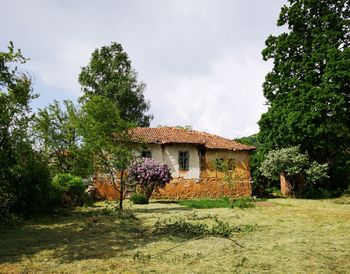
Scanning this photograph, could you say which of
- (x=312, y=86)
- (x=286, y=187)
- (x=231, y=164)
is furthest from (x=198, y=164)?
(x=312, y=86)

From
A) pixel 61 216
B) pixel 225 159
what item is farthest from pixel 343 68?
pixel 61 216

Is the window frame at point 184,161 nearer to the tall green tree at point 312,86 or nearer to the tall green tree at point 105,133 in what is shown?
the tall green tree at point 312,86

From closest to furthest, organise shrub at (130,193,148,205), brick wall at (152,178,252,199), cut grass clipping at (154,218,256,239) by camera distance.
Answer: cut grass clipping at (154,218,256,239), shrub at (130,193,148,205), brick wall at (152,178,252,199)

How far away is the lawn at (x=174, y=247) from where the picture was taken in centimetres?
655

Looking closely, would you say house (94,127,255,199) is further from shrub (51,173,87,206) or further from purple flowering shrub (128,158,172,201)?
shrub (51,173,87,206)

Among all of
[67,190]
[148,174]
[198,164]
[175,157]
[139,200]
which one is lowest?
[139,200]

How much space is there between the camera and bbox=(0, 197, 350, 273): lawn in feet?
21.5

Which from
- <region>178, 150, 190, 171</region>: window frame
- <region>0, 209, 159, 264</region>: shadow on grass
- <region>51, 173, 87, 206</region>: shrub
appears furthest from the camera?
<region>178, 150, 190, 171</region>: window frame

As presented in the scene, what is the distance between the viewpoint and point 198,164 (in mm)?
27734

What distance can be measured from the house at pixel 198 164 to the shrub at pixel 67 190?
334 inches

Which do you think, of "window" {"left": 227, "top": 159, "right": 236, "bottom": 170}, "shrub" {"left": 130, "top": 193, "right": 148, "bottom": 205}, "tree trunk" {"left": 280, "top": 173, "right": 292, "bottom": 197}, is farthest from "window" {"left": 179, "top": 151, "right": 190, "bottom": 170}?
"tree trunk" {"left": 280, "top": 173, "right": 292, "bottom": 197}

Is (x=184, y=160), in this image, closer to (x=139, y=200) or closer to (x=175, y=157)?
(x=175, y=157)

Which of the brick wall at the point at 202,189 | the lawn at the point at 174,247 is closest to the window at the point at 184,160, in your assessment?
the brick wall at the point at 202,189

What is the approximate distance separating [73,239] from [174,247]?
295 centimetres
